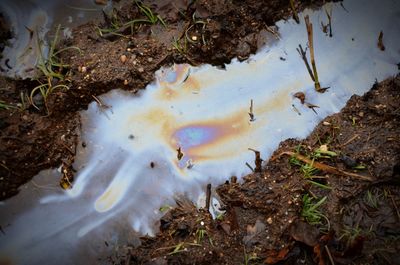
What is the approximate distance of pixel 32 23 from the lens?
2.47 m

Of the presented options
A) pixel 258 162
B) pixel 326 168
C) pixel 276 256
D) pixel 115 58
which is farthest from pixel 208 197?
pixel 115 58

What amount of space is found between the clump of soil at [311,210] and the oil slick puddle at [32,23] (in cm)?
131

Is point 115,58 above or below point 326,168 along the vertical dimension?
above

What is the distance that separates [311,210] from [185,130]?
2.85 ft

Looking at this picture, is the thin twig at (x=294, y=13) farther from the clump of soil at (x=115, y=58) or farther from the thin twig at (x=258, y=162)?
the thin twig at (x=258, y=162)

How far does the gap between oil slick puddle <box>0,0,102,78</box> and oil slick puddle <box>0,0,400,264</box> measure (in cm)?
51

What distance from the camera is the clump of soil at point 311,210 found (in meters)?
1.96

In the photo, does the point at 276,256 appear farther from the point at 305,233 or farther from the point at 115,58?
the point at 115,58

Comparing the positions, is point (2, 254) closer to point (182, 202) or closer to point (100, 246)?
point (100, 246)

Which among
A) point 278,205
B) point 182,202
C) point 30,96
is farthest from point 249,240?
point 30,96

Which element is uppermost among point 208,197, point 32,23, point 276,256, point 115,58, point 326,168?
point 32,23

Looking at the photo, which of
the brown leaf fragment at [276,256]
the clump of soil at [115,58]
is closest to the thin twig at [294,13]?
the clump of soil at [115,58]

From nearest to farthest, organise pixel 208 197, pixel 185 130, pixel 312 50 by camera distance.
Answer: pixel 208 197 < pixel 185 130 < pixel 312 50

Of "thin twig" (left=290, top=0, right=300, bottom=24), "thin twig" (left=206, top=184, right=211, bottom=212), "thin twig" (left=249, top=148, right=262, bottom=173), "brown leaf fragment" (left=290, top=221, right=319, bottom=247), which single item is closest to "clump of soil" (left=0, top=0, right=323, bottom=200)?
"thin twig" (left=290, top=0, right=300, bottom=24)
